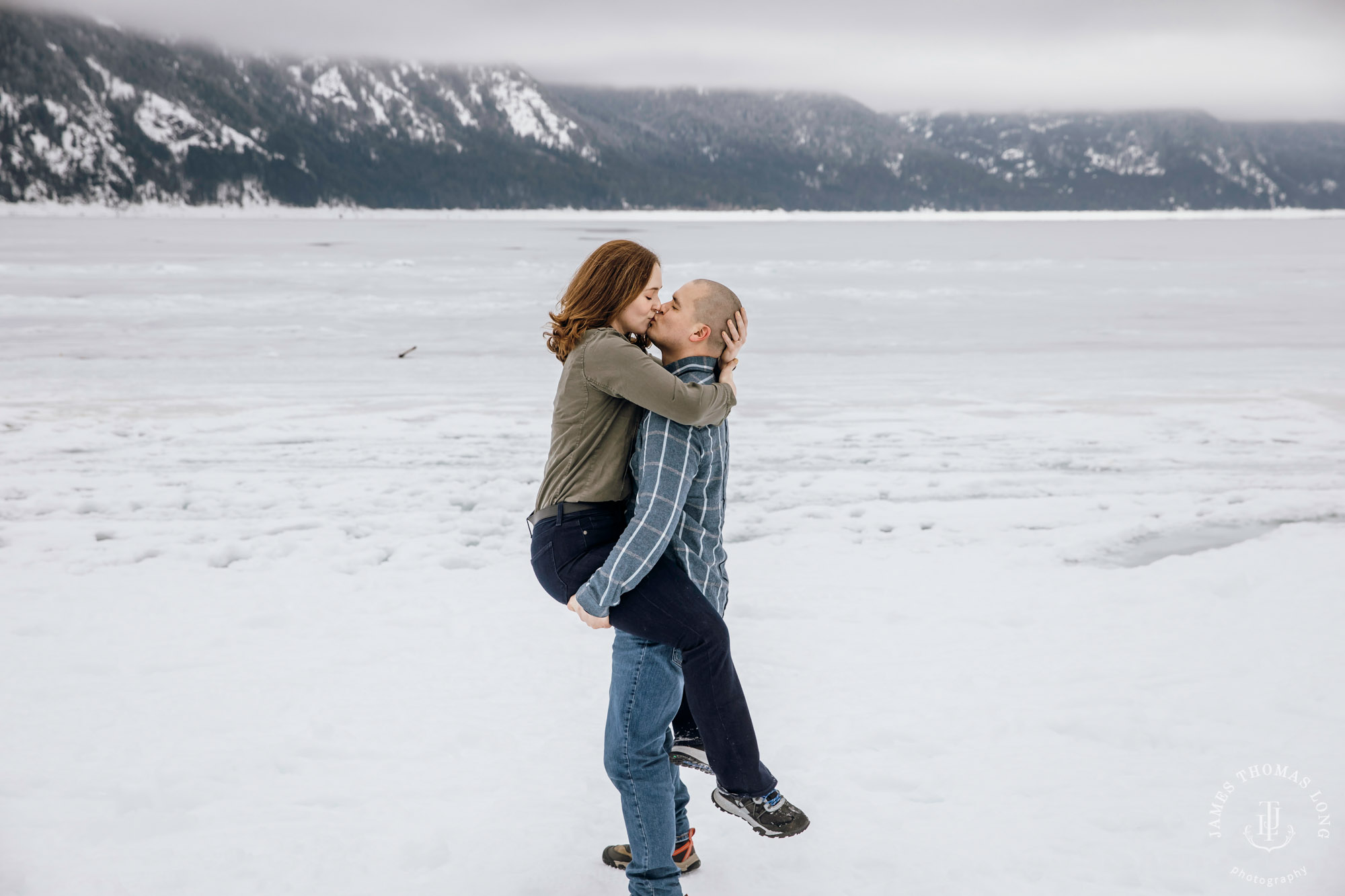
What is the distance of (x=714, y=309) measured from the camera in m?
2.53

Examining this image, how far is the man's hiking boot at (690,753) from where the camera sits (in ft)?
8.86

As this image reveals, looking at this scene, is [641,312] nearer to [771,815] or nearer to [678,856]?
[771,815]

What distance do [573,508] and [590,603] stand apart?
9.9 inches

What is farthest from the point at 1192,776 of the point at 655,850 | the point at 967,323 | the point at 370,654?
the point at 967,323

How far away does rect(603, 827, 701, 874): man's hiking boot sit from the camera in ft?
9.45

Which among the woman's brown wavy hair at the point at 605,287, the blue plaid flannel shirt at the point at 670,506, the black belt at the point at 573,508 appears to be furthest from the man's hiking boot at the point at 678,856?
the woman's brown wavy hair at the point at 605,287

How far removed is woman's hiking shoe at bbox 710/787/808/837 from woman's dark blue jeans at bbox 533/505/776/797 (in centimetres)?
3

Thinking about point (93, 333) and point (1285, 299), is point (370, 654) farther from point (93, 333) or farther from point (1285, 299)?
point (1285, 299)

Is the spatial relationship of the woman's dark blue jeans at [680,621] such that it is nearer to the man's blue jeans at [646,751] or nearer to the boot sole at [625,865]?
the man's blue jeans at [646,751]

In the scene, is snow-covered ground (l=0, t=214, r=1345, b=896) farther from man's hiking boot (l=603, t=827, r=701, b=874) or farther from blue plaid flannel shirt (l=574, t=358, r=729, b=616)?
blue plaid flannel shirt (l=574, t=358, r=729, b=616)
